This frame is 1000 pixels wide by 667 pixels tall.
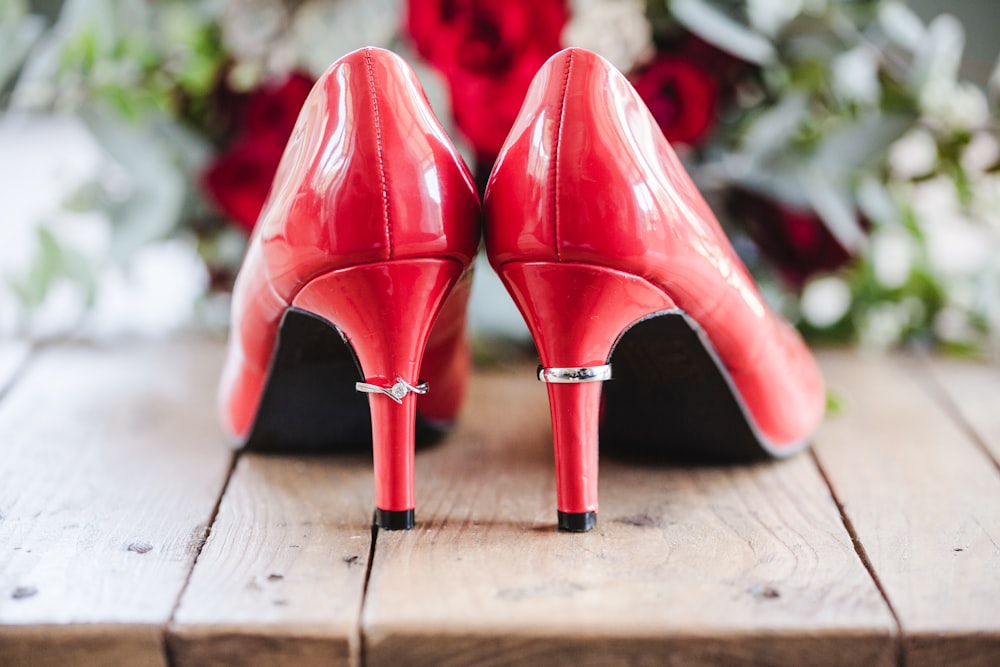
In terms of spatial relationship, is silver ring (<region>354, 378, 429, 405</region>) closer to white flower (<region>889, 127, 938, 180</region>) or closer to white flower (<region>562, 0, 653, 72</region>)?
white flower (<region>562, 0, 653, 72</region>)

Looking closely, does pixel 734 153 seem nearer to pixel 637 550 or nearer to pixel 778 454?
pixel 778 454

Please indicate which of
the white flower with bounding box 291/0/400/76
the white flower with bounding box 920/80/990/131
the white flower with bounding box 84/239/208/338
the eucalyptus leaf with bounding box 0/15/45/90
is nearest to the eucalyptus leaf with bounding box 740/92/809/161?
the white flower with bounding box 920/80/990/131

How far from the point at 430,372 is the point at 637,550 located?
21 cm

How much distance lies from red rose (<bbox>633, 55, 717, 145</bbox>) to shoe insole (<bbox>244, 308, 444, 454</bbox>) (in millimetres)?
331

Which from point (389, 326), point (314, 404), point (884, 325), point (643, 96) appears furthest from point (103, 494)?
point (884, 325)

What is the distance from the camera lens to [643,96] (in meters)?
0.89

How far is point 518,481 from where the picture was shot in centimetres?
73

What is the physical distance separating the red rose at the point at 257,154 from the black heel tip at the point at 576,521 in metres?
0.45

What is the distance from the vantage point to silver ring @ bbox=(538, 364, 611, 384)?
2.00ft

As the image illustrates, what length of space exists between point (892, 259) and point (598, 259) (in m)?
0.64

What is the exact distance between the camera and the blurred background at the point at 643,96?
874mm

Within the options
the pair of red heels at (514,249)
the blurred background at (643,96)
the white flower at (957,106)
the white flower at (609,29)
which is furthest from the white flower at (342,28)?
the white flower at (957,106)

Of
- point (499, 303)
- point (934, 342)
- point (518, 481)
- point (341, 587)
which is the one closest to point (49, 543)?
point (341, 587)

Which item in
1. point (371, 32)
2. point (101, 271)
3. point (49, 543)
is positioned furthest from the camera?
point (101, 271)
